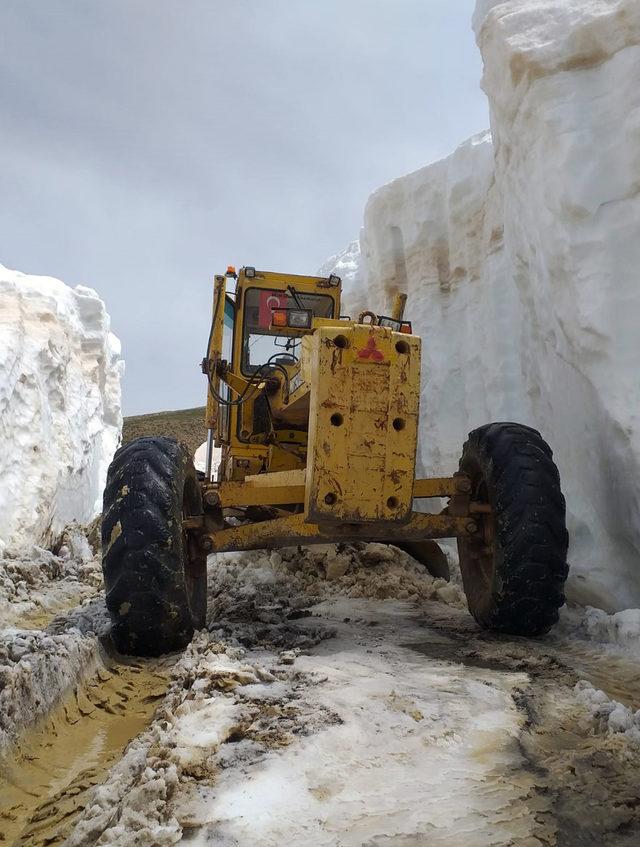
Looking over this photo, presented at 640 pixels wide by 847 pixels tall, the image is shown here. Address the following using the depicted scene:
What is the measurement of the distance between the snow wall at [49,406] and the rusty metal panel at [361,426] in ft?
12.7

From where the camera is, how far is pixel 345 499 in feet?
10.0

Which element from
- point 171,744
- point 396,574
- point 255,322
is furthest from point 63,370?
point 171,744

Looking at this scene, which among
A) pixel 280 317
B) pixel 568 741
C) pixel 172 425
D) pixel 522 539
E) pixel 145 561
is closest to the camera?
A: pixel 568 741

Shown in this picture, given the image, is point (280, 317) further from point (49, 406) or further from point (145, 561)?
point (49, 406)

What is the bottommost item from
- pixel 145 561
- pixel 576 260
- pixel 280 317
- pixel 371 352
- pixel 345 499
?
pixel 145 561

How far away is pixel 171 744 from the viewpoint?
181 centimetres

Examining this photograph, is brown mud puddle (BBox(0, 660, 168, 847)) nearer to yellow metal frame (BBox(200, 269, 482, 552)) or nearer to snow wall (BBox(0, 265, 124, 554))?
yellow metal frame (BBox(200, 269, 482, 552))

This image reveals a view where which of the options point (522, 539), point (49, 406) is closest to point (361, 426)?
point (522, 539)

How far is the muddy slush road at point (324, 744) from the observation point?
4.79 feet

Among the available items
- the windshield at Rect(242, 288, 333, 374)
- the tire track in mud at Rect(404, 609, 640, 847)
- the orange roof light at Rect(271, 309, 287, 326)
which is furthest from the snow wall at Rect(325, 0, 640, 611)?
the windshield at Rect(242, 288, 333, 374)

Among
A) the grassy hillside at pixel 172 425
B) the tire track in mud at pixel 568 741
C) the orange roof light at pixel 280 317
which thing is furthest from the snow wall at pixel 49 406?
the grassy hillside at pixel 172 425

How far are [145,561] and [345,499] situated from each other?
0.91 metres

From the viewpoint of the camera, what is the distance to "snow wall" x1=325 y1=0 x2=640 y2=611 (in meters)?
3.71

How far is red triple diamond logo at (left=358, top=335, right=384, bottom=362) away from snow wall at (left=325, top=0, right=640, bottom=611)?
54.0 inches
